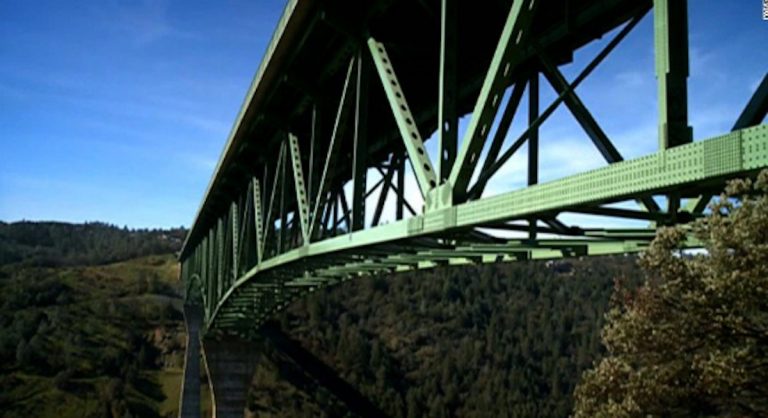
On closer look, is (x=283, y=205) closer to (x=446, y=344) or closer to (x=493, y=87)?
(x=493, y=87)

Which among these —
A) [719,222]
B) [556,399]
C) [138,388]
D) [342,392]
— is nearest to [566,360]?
[556,399]

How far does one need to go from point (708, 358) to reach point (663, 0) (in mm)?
9379

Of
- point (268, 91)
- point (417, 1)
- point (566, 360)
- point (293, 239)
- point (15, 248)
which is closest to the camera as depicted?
point (417, 1)

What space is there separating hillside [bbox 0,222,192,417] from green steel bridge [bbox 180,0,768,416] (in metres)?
69.6

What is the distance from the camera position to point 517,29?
721cm

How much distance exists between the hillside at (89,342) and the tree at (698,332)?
3099 inches

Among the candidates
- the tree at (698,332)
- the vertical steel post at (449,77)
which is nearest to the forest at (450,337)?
the tree at (698,332)

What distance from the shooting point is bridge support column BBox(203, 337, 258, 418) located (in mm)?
44531

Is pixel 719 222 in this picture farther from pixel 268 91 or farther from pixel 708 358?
pixel 268 91

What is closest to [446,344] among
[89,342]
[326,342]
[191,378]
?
[326,342]

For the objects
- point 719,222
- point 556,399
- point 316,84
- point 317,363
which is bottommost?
point 556,399

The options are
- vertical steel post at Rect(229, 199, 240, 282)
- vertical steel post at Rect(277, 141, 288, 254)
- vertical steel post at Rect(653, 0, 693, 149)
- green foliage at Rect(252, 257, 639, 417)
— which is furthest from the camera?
green foliage at Rect(252, 257, 639, 417)

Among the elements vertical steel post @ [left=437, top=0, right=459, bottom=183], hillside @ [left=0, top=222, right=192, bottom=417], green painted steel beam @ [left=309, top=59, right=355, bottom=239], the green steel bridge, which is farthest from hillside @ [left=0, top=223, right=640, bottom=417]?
vertical steel post @ [left=437, top=0, right=459, bottom=183]

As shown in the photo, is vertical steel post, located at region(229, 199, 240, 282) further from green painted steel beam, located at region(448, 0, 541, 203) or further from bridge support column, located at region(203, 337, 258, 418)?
green painted steel beam, located at region(448, 0, 541, 203)
